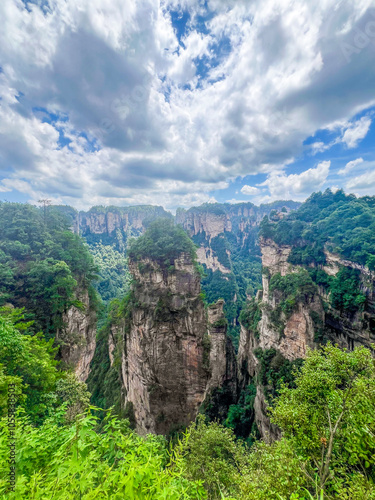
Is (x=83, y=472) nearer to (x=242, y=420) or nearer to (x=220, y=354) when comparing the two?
(x=220, y=354)

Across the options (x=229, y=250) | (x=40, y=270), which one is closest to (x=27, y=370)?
(x=40, y=270)

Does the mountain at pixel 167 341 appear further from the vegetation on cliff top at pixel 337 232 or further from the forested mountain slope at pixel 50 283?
the vegetation on cliff top at pixel 337 232

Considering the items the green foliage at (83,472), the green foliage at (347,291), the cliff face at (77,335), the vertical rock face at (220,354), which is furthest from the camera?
the vertical rock face at (220,354)

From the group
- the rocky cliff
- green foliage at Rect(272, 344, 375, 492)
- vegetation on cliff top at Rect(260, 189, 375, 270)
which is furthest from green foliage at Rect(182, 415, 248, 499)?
the rocky cliff

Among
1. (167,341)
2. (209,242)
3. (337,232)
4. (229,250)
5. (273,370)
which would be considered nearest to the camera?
(273,370)

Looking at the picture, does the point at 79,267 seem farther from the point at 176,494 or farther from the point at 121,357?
the point at 176,494

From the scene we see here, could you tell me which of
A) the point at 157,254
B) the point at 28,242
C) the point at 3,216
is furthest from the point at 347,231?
the point at 3,216

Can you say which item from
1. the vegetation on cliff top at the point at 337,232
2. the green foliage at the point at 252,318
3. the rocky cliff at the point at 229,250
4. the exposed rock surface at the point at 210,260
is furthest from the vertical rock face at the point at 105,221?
the green foliage at the point at 252,318
